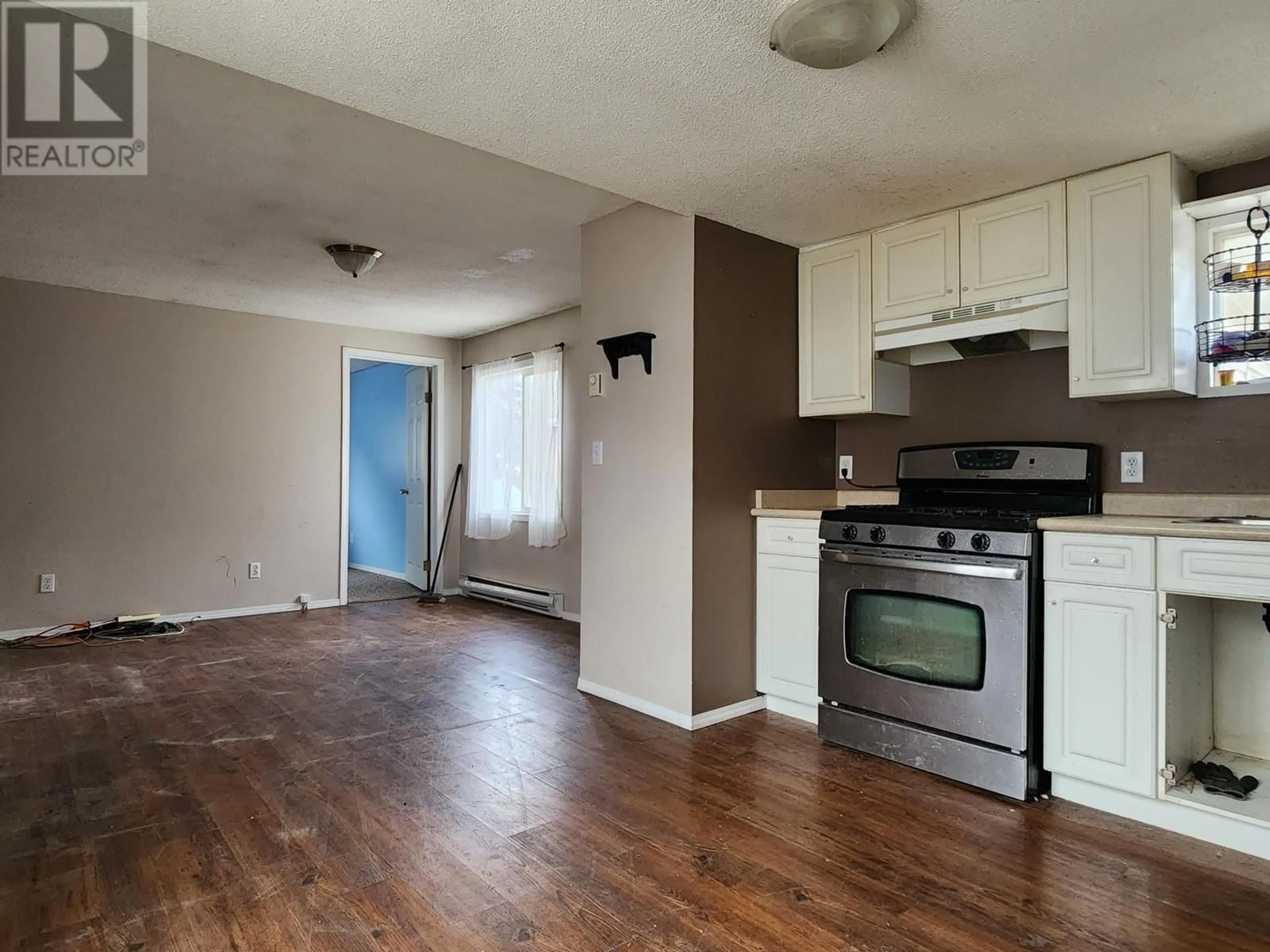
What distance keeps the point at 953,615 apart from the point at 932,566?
189 millimetres

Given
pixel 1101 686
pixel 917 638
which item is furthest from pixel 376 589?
pixel 1101 686

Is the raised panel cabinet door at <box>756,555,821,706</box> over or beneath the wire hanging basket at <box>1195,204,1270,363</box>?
beneath

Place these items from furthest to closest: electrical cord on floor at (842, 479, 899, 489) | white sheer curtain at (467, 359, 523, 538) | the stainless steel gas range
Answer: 1. white sheer curtain at (467, 359, 523, 538)
2. electrical cord on floor at (842, 479, 899, 489)
3. the stainless steel gas range

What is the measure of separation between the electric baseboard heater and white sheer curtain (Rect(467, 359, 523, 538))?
1.42ft

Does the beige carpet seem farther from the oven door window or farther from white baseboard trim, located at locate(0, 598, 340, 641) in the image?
the oven door window

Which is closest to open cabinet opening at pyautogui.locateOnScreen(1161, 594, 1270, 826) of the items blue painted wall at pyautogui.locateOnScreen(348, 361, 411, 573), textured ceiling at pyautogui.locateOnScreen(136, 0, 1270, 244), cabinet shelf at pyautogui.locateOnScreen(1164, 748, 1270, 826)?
cabinet shelf at pyautogui.locateOnScreen(1164, 748, 1270, 826)

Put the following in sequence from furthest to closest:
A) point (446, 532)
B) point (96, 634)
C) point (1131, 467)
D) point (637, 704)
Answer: point (446, 532) → point (96, 634) → point (637, 704) → point (1131, 467)

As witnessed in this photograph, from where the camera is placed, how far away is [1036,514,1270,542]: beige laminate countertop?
2.03 metres

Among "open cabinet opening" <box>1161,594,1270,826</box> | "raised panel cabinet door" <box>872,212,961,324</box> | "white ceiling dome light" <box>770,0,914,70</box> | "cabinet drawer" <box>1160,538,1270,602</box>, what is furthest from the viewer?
"raised panel cabinet door" <box>872,212,961,324</box>

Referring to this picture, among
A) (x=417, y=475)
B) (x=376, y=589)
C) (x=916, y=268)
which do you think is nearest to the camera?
(x=916, y=268)

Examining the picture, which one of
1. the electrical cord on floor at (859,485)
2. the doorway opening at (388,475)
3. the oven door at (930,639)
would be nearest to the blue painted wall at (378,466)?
the doorway opening at (388,475)

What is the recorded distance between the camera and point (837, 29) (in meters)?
1.73

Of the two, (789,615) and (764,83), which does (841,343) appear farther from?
(764,83)

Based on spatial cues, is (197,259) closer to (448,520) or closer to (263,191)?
(263,191)
